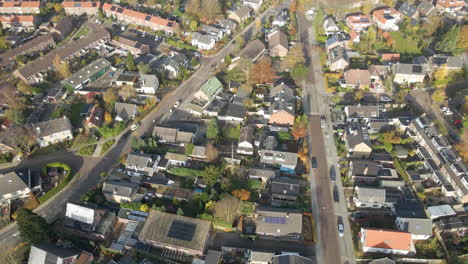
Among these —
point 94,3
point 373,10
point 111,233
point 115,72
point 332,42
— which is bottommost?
point 111,233

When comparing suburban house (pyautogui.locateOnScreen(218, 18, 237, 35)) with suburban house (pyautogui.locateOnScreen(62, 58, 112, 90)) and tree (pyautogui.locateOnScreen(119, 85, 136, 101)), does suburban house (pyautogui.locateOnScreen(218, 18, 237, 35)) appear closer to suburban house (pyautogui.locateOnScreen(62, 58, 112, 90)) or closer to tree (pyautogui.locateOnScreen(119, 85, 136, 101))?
suburban house (pyautogui.locateOnScreen(62, 58, 112, 90))

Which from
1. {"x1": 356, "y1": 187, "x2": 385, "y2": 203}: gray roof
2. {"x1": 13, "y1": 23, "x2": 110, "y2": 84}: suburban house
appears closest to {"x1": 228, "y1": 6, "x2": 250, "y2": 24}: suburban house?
{"x1": 13, "y1": 23, "x2": 110, "y2": 84}: suburban house

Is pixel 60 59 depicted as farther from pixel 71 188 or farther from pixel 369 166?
pixel 369 166

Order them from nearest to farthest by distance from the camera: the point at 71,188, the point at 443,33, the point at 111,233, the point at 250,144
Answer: the point at 111,233
the point at 71,188
the point at 250,144
the point at 443,33

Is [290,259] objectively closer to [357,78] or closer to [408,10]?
[357,78]

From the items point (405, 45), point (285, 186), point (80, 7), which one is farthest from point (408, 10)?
point (80, 7)

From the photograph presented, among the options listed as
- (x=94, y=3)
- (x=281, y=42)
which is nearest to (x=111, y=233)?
(x=281, y=42)
